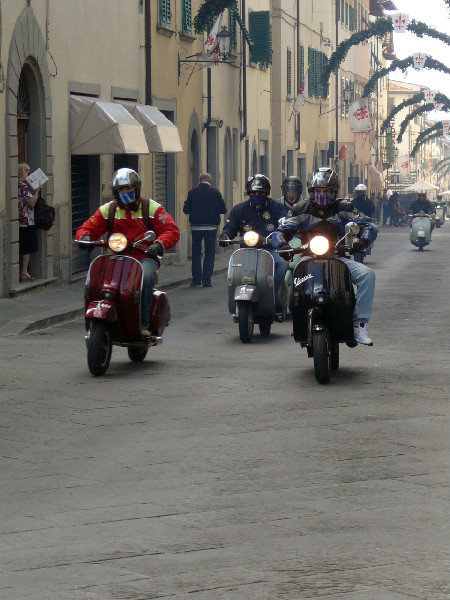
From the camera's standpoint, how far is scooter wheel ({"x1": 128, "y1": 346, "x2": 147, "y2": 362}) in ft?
35.8

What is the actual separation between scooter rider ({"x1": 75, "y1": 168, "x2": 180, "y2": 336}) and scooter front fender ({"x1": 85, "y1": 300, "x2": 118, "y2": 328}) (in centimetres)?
44

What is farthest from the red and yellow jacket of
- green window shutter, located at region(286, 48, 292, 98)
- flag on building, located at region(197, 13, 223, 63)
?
green window shutter, located at region(286, 48, 292, 98)

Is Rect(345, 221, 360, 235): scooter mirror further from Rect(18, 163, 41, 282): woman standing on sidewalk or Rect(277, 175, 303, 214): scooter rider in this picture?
Rect(18, 163, 41, 282): woman standing on sidewalk

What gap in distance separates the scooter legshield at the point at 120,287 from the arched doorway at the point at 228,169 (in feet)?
74.4

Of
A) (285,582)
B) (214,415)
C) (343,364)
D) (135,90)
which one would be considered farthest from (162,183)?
(285,582)

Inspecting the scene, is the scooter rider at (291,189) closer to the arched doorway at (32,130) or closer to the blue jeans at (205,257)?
the arched doorway at (32,130)

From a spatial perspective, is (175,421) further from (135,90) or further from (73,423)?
(135,90)

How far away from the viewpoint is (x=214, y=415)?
8266mm

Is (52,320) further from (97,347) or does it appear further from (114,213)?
(97,347)

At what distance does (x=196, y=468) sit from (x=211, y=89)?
78.8ft

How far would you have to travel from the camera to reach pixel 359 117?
52.2 m

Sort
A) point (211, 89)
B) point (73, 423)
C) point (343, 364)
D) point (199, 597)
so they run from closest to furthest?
point (199, 597)
point (73, 423)
point (343, 364)
point (211, 89)

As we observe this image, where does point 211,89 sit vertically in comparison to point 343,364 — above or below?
above

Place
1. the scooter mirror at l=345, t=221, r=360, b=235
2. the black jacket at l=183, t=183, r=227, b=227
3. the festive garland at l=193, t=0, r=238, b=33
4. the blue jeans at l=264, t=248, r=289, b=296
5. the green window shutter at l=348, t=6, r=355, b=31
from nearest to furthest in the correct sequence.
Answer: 1. the scooter mirror at l=345, t=221, r=360, b=235
2. the blue jeans at l=264, t=248, r=289, b=296
3. the black jacket at l=183, t=183, r=227, b=227
4. the festive garland at l=193, t=0, r=238, b=33
5. the green window shutter at l=348, t=6, r=355, b=31
